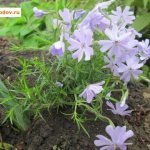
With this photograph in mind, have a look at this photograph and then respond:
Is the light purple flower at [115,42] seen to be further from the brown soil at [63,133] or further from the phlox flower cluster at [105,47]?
the brown soil at [63,133]

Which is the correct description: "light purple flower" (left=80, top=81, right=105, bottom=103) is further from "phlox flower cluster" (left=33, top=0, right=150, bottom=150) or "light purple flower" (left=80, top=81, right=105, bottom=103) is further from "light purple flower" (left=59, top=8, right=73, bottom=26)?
"light purple flower" (left=59, top=8, right=73, bottom=26)

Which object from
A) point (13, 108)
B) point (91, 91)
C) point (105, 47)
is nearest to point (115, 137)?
point (91, 91)

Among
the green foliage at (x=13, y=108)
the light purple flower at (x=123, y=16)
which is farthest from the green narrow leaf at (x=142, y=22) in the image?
the green foliage at (x=13, y=108)

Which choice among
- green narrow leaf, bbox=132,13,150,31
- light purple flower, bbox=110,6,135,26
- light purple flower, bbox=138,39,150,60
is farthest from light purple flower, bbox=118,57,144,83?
green narrow leaf, bbox=132,13,150,31

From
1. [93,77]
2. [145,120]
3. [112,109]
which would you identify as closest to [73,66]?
[93,77]

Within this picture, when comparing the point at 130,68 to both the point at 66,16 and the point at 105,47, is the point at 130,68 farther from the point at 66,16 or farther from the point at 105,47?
the point at 66,16

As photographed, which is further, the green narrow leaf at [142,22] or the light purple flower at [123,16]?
the green narrow leaf at [142,22]
